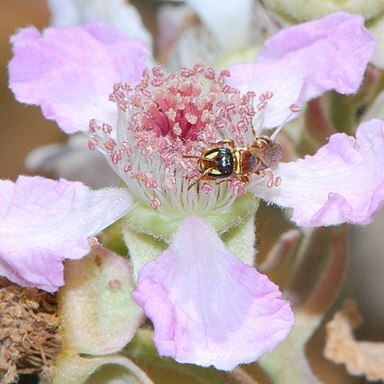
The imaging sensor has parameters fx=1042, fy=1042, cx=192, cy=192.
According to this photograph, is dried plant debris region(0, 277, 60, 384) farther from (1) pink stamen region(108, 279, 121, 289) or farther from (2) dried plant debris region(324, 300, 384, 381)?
(2) dried plant debris region(324, 300, 384, 381)

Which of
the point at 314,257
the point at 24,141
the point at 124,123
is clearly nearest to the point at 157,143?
the point at 124,123

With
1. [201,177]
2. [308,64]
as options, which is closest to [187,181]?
[201,177]

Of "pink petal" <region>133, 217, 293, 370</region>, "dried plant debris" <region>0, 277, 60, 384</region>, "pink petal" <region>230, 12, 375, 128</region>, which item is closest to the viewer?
"pink petal" <region>133, 217, 293, 370</region>

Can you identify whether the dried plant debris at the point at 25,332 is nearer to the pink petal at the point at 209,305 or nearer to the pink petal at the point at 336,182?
the pink petal at the point at 209,305

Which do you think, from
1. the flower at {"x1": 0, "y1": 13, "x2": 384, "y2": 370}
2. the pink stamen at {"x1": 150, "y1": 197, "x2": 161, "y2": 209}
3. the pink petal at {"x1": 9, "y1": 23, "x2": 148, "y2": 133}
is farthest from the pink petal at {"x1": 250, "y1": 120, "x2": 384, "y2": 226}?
the pink petal at {"x1": 9, "y1": 23, "x2": 148, "y2": 133}

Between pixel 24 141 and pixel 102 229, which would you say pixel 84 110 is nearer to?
pixel 102 229
